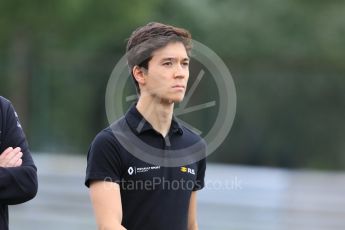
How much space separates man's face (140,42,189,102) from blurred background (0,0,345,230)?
306 inches

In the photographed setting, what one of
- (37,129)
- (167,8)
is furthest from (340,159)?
(37,129)

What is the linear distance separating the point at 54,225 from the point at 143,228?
8549 millimetres

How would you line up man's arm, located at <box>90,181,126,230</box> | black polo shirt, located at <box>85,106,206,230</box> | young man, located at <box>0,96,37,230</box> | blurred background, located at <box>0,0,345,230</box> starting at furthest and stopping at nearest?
blurred background, located at <box>0,0,345,230</box> → young man, located at <box>0,96,37,230</box> → black polo shirt, located at <box>85,106,206,230</box> → man's arm, located at <box>90,181,126,230</box>

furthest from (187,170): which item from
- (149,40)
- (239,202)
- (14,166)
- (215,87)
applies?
(215,87)

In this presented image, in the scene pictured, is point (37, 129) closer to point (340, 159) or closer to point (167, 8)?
point (167, 8)

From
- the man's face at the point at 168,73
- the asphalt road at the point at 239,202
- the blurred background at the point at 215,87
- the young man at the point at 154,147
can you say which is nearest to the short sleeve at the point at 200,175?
the young man at the point at 154,147

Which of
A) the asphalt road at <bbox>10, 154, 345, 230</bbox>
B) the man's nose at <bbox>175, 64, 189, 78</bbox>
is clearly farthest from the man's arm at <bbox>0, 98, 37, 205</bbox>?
the asphalt road at <bbox>10, 154, 345, 230</bbox>

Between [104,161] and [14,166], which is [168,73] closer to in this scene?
[104,161]

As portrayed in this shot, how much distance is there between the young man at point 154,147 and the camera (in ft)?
15.0

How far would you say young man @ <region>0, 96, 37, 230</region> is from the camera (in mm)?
4992

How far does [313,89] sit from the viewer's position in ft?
56.1

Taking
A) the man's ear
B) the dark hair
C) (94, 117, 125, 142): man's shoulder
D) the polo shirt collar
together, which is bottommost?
(94, 117, 125, 142): man's shoulder

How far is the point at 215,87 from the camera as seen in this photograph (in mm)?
16672

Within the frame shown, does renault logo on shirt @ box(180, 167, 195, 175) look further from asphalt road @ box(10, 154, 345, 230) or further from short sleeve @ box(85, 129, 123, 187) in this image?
A: asphalt road @ box(10, 154, 345, 230)
